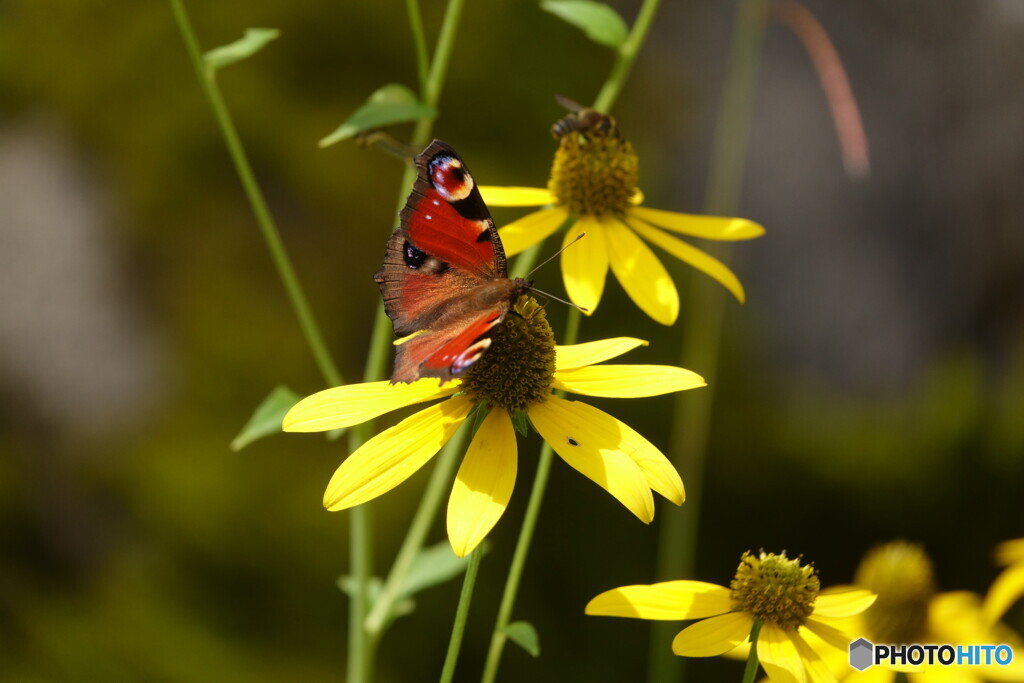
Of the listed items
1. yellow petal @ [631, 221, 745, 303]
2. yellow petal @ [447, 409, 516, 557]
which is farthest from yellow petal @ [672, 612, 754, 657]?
yellow petal @ [631, 221, 745, 303]

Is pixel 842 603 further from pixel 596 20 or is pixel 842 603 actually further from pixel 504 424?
pixel 596 20

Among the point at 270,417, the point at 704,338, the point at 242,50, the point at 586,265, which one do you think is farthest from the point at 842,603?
the point at 704,338

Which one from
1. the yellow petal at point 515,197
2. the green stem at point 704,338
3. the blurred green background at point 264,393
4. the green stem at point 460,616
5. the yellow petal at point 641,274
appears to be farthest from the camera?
the blurred green background at point 264,393

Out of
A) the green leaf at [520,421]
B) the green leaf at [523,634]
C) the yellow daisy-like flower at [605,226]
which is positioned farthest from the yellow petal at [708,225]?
the green leaf at [523,634]

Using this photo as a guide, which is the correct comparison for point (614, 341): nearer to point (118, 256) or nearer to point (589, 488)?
point (589, 488)

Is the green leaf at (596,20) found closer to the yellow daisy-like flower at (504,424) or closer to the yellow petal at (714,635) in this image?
the yellow daisy-like flower at (504,424)

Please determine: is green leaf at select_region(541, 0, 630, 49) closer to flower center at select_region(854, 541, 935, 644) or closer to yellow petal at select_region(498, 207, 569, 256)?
yellow petal at select_region(498, 207, 569, 256)
